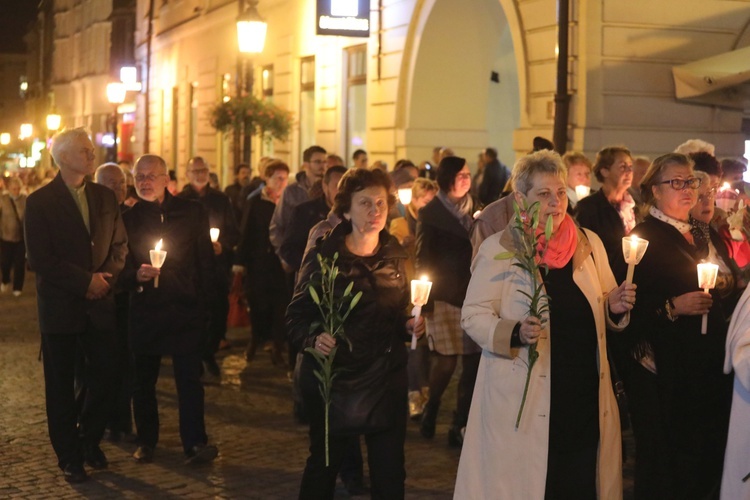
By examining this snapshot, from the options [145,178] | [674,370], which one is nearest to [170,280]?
[145,178]

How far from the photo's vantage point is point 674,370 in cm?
631

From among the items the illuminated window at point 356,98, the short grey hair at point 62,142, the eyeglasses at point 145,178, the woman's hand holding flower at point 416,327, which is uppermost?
the illuminated window at point 356,98

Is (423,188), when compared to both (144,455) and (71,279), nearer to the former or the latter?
(144,455)

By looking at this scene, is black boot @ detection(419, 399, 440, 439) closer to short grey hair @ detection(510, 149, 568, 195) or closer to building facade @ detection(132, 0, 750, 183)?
short grey hair @ detection(510, 149, 568, 195)

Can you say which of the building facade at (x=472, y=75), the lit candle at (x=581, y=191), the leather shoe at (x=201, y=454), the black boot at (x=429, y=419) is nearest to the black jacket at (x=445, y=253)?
the black boot at (x=429, y=419)

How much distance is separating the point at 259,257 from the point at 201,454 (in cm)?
464

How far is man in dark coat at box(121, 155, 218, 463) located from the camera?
27.9ft

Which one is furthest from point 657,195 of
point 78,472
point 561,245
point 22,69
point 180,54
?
point 22,69

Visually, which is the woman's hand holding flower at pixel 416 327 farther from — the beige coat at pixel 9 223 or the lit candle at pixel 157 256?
the beige coat at pixel 9 223

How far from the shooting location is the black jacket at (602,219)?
29.1ft

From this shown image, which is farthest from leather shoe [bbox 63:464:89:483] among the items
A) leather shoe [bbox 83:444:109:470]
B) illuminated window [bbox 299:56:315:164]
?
illuminated window [bbox 299:56:315:164]

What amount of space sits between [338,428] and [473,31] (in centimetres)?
1624

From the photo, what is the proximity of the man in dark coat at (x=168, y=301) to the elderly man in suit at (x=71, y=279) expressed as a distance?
31cm

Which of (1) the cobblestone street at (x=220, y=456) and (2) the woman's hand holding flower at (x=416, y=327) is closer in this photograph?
(2) the woman's hand holding flower at (x=416, y=327)
